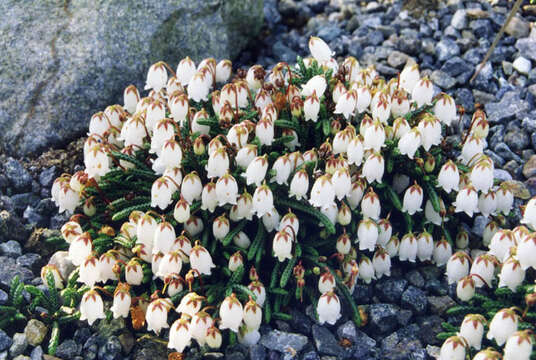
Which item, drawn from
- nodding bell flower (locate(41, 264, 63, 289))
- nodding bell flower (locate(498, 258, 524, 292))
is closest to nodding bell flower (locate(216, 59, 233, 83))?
nodding bell flower (locate(41, 264, 63, 289))

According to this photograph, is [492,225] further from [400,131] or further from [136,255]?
[136,255]

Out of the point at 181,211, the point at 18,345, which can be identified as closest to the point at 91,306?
the point at 18,345

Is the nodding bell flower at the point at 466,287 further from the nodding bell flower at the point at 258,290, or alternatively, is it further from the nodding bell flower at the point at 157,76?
the nodding bell flower at the point at 157,76

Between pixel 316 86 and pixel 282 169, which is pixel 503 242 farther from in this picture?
pixel 316 86

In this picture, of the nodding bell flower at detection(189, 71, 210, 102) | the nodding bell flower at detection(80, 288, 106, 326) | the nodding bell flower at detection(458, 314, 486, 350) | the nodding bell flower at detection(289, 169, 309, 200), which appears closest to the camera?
the nodding bell flower at detection(458, 314, 486, 350)

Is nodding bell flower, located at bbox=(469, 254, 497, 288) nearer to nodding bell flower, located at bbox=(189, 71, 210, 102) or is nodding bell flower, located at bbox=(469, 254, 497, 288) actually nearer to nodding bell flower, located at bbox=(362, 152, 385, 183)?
nodding bell flower, located at bbox=(362, 152, 385, 183)

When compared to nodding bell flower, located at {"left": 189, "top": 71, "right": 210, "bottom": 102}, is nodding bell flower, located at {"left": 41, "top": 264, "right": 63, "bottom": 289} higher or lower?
lower

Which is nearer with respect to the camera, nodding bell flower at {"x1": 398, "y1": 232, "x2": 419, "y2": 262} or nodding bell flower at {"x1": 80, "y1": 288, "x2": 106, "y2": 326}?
nodding bell flower at {"x1": 80, "y1": 288, "x2": 106, "y2": 326}

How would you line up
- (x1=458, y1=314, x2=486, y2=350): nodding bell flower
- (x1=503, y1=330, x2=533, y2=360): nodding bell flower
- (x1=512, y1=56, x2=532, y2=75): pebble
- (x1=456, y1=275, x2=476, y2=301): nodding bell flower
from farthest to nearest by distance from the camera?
(x1=512, y1=56, x2=532, y2=75): pebble < (x1=456, y1=275, x2=476, y2=301): nodding bell flower < (x1=458, y1=314, x2=486, y2=350): nodding bell flower < (x1=503, y1=330, x2=533, y2=360): nodding bell flower

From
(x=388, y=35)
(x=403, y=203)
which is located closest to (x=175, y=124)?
(x=403, y=203)
